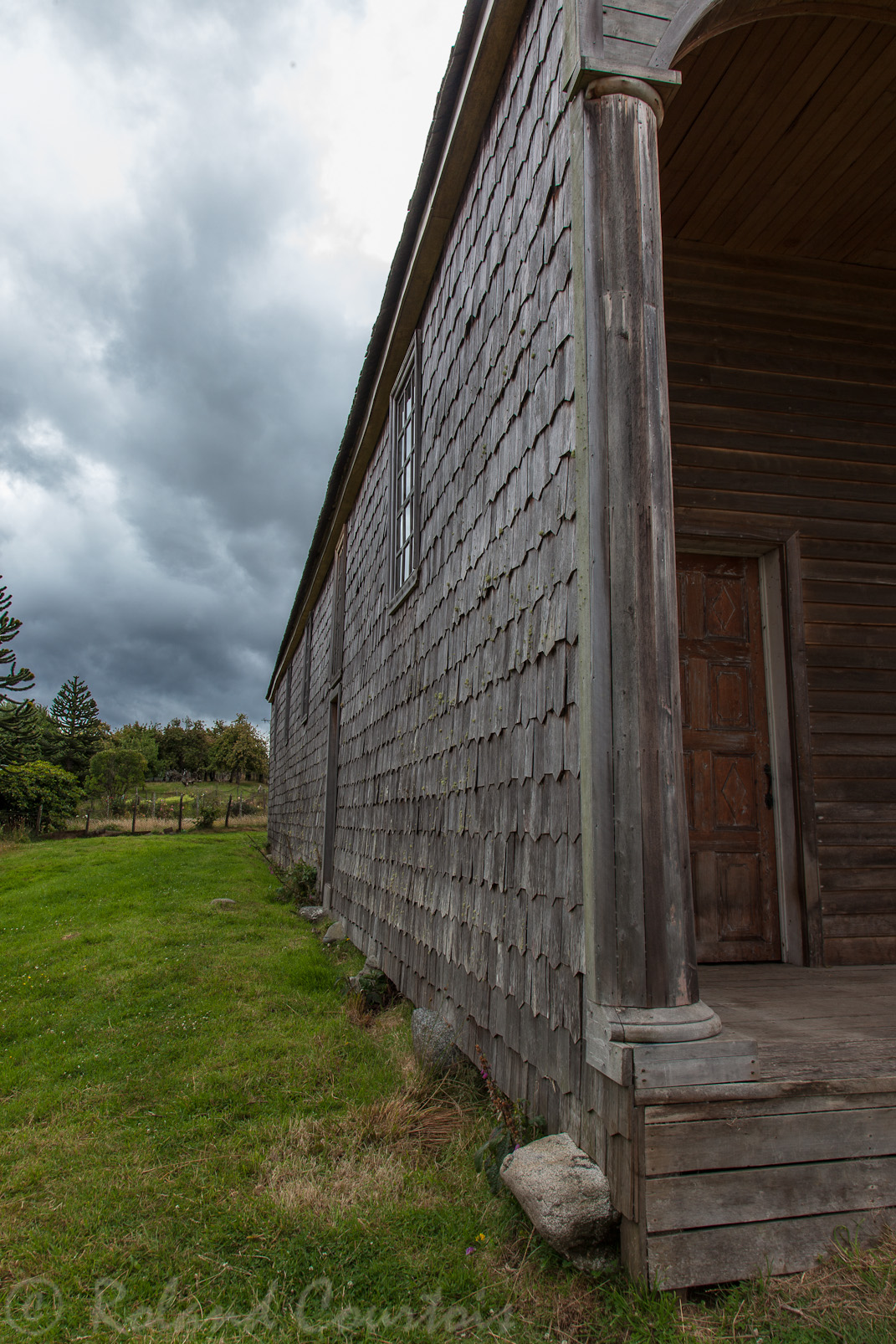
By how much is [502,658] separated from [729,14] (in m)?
2.45

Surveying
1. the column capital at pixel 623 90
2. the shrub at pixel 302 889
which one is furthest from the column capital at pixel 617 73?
the shrub at pixel 302 889

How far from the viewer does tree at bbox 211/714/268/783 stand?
44844 millimetres

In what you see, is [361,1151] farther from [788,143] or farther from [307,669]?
[307,669]

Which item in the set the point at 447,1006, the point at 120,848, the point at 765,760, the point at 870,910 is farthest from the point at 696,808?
the point at 120,848

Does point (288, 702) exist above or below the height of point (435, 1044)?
above

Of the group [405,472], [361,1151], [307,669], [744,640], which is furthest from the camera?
[307,669]

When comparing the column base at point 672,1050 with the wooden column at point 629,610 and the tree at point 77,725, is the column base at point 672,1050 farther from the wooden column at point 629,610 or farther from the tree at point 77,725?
the tree at point 77,725

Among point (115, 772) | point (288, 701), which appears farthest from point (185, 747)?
point (288, 701)

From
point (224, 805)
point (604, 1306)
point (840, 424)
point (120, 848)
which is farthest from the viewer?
point (224, 805)

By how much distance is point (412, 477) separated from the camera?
594 centimetres

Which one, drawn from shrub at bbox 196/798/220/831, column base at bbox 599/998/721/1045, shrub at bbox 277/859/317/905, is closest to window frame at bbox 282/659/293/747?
shrub at bbox 277/859/317/905

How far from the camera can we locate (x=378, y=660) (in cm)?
682

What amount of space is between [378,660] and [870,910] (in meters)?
4.20

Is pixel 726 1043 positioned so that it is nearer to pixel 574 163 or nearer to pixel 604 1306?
pixel 604 1306
